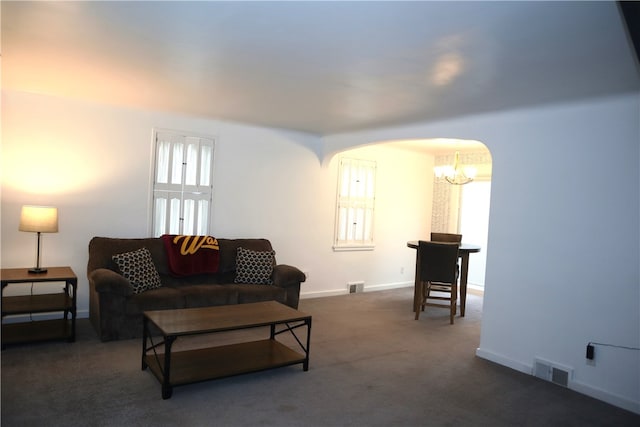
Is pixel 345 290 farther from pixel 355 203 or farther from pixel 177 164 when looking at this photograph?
pixel 177 164

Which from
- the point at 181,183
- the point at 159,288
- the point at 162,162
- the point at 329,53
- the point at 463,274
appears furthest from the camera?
the point at 463,274

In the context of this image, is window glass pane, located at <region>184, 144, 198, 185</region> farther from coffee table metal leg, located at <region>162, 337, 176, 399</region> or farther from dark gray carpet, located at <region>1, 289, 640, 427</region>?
coffee table metal leg, located at <region>162, 337, 176, 399</region>

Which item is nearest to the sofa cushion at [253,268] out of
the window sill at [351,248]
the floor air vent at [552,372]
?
the window sill at [351,248]

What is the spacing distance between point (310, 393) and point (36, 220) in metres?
2.79

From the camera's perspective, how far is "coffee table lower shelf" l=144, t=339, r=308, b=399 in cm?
305

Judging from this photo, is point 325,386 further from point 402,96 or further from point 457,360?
point 402,96

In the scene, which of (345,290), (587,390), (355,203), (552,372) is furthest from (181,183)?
(587,390)

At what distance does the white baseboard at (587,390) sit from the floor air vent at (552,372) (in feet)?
0.14

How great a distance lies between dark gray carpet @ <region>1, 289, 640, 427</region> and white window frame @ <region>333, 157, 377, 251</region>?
8.26 ft

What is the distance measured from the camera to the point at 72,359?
3.53 meters

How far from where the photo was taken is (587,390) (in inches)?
135

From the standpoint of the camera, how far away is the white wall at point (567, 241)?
10.7 feet

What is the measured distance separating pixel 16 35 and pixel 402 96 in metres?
2.64

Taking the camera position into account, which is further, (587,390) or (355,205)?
(355,205)
